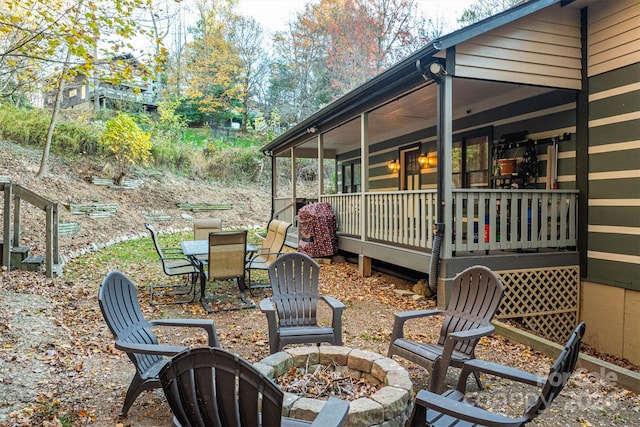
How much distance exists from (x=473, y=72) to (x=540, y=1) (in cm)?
126

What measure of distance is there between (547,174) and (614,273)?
1765 mm

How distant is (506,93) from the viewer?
23.2ft

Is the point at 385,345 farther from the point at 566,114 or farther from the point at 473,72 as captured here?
the point at 566,114

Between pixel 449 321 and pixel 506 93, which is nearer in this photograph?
pixel 449 321

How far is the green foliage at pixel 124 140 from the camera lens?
43.8 feet

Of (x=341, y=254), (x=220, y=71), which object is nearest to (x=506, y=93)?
(x=341, y=254)

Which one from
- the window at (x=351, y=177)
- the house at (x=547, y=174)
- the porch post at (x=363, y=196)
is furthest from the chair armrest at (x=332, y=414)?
the window at (x=351, y=177)

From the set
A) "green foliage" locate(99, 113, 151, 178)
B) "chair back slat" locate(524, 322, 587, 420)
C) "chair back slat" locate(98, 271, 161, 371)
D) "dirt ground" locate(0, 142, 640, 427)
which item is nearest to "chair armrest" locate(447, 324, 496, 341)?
"dirt ground" locate(0, 142, 640, 427)

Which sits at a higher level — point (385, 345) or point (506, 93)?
point (506, 93)

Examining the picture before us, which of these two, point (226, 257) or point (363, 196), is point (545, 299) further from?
point (226, 257)

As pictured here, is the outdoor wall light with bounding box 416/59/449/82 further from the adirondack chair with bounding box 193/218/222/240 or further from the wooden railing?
the adirondack chair with bounding box 193/218/222/240

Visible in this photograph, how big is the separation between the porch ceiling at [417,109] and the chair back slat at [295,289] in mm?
3341

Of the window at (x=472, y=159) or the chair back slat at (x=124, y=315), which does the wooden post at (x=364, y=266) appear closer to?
the window at (x=472, y=159)

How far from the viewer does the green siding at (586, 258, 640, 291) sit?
5.16 m
